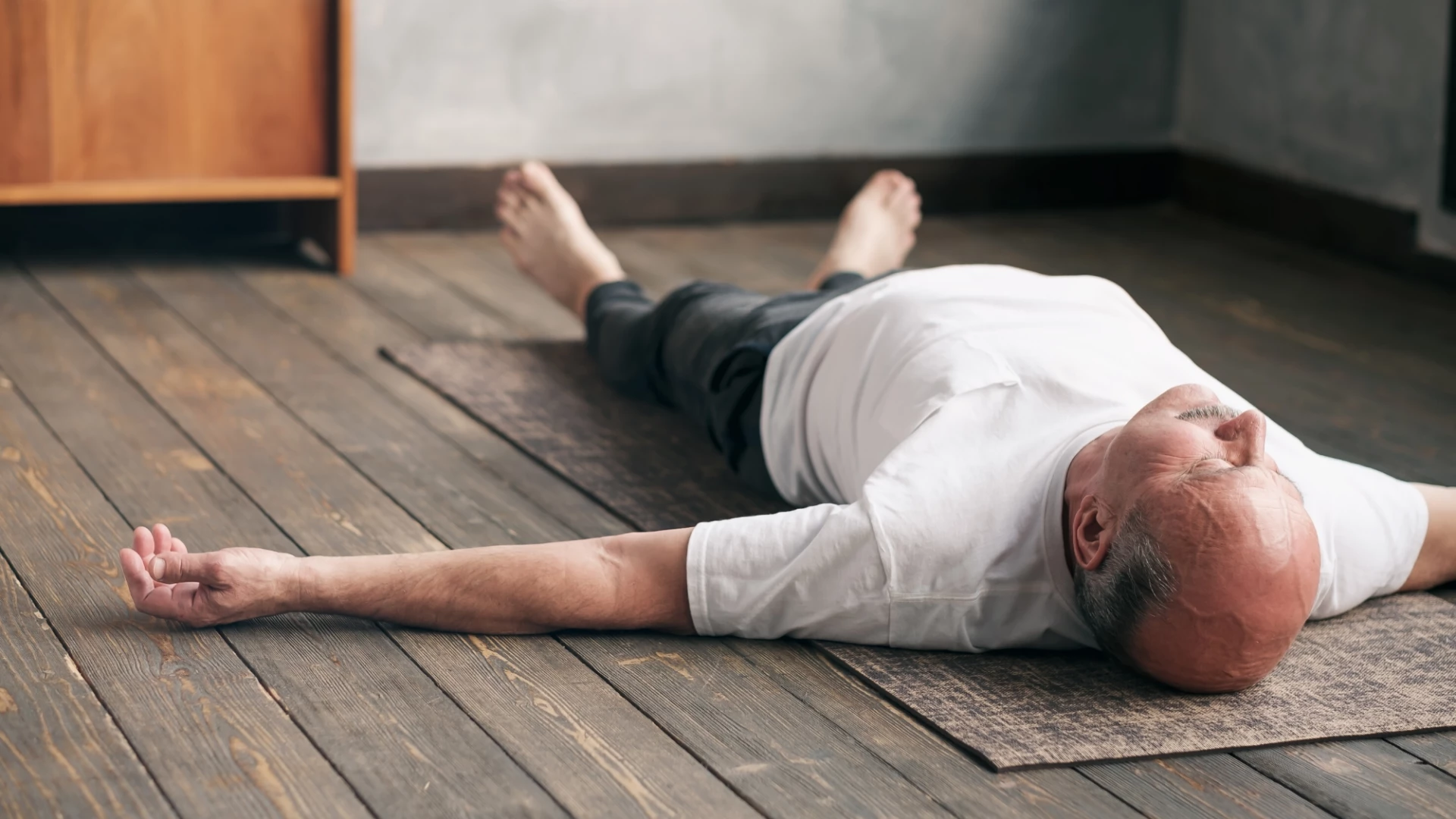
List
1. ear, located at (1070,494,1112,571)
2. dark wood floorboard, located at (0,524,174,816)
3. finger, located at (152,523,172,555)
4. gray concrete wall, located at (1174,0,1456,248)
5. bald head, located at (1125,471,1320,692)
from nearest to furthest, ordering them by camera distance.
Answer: dark wood floorboard, located at (0,524,174,816) < bald head, located at (1125,471,1320,692) < ear, located at (1070,494,1112,571) < finger, located at (152,523,172,555) < gray concrete wall, located at (1174,0,1456,248)

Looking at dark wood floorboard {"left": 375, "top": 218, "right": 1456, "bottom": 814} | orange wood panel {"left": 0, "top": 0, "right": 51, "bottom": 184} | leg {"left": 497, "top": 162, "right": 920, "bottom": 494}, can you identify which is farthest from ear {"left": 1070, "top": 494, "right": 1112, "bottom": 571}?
orange wood panel {"left": 0, "top": 0, "right": 51, "bottom": 184}

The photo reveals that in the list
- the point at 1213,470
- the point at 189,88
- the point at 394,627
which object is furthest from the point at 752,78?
the point at 1213,470

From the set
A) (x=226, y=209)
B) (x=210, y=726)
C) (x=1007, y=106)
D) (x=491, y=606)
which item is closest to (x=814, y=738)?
(x=491, y=606)

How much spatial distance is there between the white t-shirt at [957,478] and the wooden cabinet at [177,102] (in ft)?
5.08

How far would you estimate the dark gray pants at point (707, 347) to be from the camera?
2.12m

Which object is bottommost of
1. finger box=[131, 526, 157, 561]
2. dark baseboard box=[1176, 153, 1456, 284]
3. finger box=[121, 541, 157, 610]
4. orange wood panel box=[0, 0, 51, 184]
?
finger box=[121, 541, 157, 610]

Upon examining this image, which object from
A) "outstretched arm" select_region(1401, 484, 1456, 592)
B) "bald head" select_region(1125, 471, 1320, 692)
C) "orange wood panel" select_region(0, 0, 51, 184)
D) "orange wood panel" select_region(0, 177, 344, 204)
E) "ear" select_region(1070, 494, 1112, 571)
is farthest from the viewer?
"orange wood panel" select_region(0, 177, 344, 204)

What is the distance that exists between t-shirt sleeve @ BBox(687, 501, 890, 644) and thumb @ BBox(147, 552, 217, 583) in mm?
456

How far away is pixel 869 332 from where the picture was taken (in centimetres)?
196

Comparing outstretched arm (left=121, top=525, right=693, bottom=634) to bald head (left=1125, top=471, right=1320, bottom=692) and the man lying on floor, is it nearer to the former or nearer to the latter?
the man lying on floor

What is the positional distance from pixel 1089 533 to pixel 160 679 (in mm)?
859

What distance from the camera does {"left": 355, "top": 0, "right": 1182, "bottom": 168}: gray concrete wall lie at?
3.69 m

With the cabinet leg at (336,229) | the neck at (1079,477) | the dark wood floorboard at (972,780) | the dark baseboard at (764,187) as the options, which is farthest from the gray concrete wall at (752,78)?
the neck at (1079,477)

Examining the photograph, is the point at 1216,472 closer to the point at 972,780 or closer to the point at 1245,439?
the point at 1245,439
